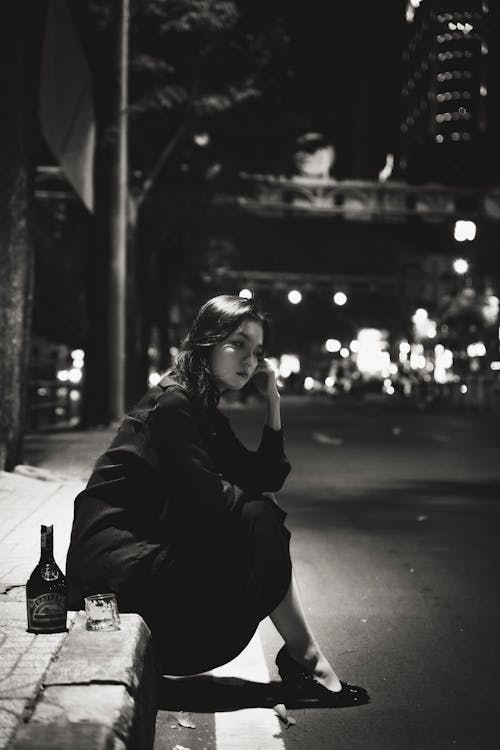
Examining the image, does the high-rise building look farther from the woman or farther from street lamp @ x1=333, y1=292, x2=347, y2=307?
the woman

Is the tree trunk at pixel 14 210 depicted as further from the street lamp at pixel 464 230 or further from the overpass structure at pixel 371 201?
the overpass structure at pixel 371 201

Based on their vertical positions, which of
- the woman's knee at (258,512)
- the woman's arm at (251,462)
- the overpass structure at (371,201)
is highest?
the overpass structure at (371,201)

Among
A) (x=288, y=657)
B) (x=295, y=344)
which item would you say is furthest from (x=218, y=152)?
(x=295, y=344)

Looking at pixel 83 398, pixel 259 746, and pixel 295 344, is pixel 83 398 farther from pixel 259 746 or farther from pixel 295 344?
pixel 295 344

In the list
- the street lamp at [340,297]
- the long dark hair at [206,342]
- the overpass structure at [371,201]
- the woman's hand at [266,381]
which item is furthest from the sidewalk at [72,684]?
the street lamp at [340,297]

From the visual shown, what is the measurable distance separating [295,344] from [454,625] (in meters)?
97.9

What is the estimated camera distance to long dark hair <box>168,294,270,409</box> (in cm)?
482

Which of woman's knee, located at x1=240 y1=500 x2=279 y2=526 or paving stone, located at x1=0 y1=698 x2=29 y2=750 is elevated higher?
woman's knee, located at x1=240 y1=500 x2=279 y2=526

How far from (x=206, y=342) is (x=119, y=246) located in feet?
56.5

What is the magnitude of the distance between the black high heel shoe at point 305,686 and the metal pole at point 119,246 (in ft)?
53.9

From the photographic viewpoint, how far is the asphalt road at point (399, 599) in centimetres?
454

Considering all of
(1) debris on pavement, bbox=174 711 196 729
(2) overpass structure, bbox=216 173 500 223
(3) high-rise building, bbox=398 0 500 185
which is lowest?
(1) debris on pavement, bbox=174 711 196 729

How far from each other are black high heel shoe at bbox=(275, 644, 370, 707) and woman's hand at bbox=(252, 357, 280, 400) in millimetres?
1161

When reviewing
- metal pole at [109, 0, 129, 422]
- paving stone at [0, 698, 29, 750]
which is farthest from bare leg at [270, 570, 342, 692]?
metal pole at [109, 0, 129, 422]
